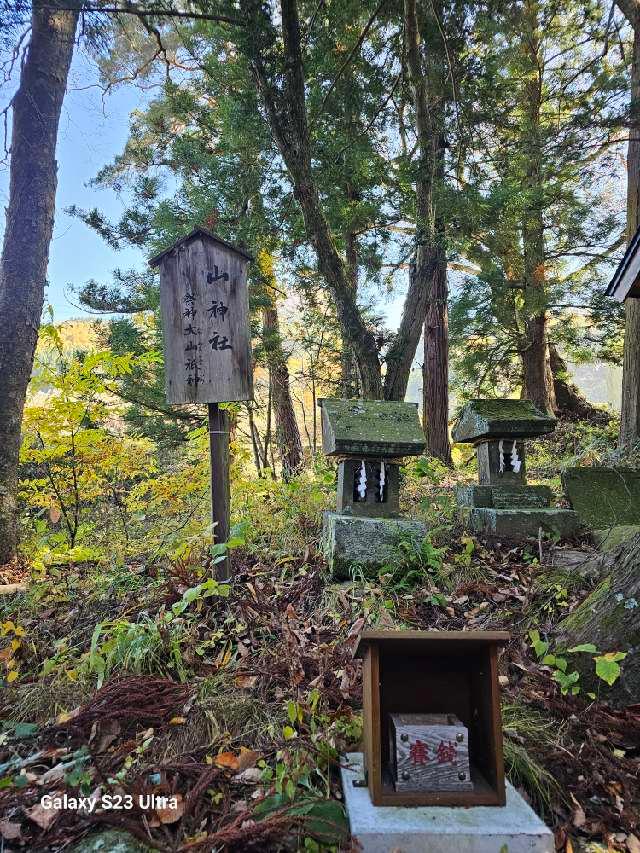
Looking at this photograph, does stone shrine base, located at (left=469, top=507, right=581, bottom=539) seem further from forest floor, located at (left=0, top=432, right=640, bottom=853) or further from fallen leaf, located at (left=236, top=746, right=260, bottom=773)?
fallen leaf, located at (left=236, top=746, right=260, bottom=773)

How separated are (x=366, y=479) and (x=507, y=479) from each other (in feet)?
6.36

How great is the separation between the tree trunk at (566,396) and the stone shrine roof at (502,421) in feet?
28.6

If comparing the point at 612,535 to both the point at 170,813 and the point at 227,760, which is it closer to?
the point at 227,760

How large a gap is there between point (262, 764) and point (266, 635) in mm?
1236

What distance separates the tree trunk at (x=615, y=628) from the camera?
2498 mm

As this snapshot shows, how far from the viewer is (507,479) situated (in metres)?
5.36

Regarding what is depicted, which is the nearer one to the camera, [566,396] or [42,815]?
[42,815]

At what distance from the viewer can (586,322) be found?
11.8m

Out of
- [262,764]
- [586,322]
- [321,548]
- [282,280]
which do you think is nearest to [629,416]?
[586,322]

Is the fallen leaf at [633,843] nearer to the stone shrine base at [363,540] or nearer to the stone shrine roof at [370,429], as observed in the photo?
the stone shrine base at [363,540]

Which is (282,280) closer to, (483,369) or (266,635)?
(483,369)

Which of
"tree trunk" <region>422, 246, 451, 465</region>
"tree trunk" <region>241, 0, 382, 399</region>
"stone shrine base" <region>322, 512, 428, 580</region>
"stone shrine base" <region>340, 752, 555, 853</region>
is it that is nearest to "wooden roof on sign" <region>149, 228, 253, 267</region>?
"stone shrine base" <region>322, 512, 428, 580</region>

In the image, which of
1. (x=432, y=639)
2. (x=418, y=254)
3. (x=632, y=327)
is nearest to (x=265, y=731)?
(x=432, y=639)

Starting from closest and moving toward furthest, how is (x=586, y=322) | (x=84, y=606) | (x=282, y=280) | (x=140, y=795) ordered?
(x=140, y=795) → (x=84, y=606) → (x=282, y=280) → (x=586, y=322)
